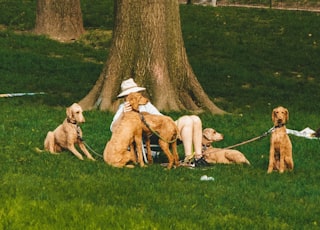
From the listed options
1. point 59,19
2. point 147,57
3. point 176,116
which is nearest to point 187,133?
point 176,116

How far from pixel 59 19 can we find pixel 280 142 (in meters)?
15.1

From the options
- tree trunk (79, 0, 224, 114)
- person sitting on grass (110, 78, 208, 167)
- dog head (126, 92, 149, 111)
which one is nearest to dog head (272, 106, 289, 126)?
A: person sitting on grass (110, 78, 208, 167)

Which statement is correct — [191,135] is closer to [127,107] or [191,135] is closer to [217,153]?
[217,153]

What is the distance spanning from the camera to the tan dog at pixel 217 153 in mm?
11633

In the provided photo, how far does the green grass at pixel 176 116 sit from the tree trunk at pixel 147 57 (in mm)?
567

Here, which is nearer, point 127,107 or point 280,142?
point 280,142

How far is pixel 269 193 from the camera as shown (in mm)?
9648

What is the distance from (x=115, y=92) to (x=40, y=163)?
5109mm

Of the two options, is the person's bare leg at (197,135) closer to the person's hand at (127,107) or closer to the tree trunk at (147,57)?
the person's hand at (127,107)

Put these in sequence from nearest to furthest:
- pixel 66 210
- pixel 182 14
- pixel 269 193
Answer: pixel 66 210 → pixel 269 193 → pixel 182 14

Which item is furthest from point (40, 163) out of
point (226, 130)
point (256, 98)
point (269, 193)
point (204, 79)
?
point (204, 79)

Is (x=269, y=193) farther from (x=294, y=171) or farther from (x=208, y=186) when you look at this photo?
(x=294, y=171)

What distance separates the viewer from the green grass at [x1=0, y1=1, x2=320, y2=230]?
8.54 m

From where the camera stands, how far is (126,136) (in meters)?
10.8
